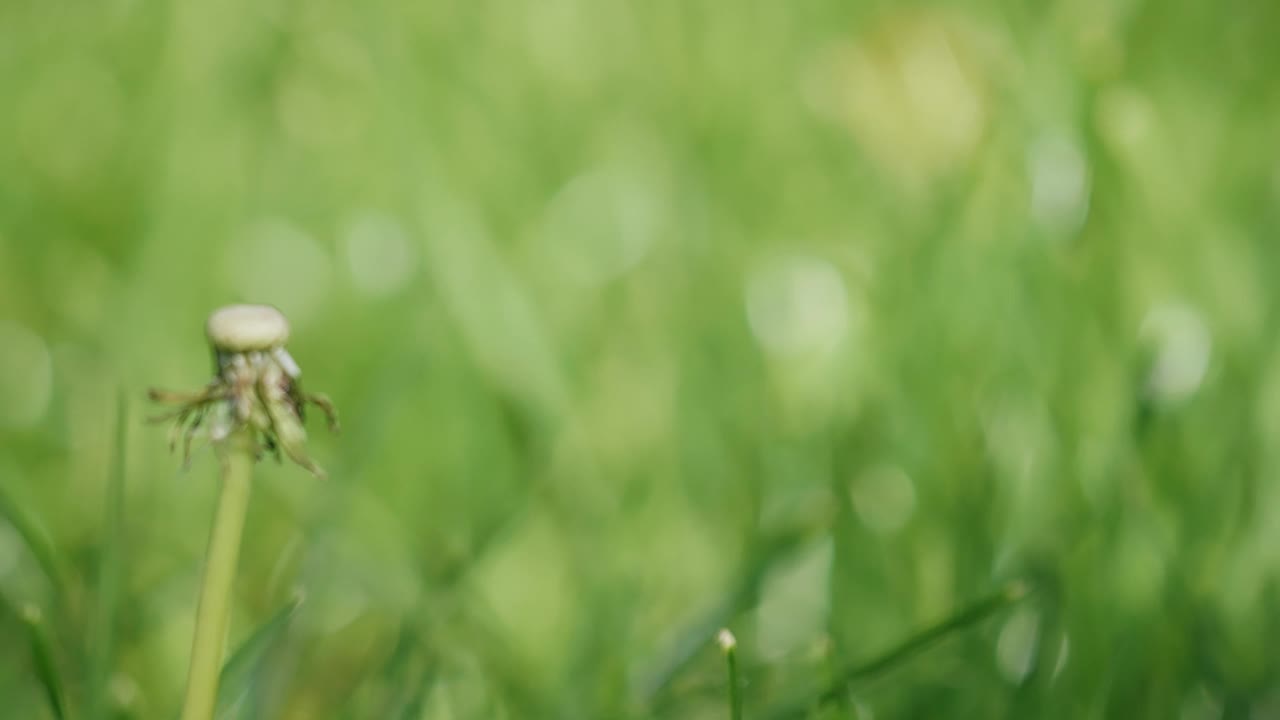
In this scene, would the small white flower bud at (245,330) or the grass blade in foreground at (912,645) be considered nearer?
the small white flower bud at (245,330)

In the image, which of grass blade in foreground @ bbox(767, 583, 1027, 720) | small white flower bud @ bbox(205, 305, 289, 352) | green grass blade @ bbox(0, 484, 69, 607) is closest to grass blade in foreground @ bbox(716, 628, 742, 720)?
grass blade in foreground @ bbox(767, 583, 1027, 720)

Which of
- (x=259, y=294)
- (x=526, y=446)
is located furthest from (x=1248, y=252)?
(x=259, y=294)

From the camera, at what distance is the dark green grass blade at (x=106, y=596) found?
1.54 ft

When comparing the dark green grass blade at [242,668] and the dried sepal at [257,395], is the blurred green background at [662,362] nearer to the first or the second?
the dark green grass blade at [242,668]

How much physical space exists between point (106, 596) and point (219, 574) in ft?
0.62

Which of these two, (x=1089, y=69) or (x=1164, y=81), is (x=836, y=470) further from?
(x=1164, y=81)

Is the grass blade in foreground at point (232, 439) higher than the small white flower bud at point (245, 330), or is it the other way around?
the small white flower bud at point (245, 330)

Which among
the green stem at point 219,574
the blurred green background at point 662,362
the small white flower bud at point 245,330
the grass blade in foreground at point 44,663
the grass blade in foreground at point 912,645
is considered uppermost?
the small white flower bud at point 245,330

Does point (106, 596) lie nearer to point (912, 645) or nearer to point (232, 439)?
point (232, 439)

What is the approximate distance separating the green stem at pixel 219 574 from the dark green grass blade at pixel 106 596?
0.48 ft

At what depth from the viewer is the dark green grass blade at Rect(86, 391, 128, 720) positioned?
1.54 ft

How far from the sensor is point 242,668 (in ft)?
1.50

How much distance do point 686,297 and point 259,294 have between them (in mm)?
353

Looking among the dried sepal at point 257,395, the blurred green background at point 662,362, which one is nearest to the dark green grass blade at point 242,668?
the blurred green background at point 662,362
